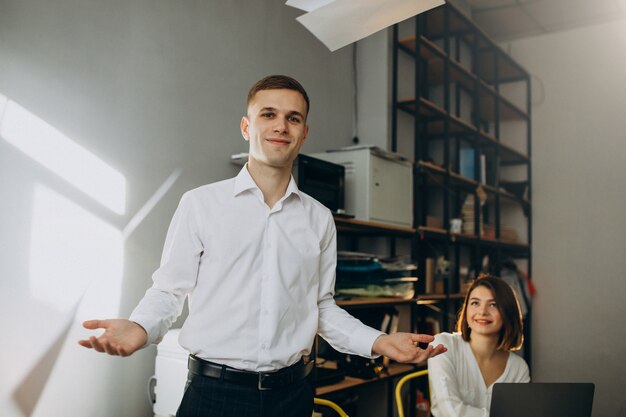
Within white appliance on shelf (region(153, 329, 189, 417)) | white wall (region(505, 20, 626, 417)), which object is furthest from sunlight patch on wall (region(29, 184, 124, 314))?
white wall (region(505, 20, 626, 417))

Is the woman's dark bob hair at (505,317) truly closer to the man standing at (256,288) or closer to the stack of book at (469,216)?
the man standing at (256,288)

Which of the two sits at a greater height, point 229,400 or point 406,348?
point 406,348

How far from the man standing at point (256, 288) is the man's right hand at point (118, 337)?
0.10m

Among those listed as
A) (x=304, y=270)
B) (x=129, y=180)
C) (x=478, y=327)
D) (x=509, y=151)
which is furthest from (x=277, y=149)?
(x=509, y=151)

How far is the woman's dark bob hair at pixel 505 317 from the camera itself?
2270mm

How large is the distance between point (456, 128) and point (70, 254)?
10.4ft

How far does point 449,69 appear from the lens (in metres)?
4.22

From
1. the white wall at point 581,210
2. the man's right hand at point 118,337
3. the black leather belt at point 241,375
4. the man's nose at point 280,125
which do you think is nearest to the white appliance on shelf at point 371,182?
the man's nose at point 280,125

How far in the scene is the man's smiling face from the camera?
1.46 m

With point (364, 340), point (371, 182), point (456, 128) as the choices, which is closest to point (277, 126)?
point (364, 340)

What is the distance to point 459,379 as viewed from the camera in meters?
2.19

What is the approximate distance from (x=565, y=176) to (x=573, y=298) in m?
1.13

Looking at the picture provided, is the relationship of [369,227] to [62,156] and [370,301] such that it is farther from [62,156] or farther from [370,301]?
[62,156]

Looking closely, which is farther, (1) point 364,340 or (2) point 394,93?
(2) point 394,93
